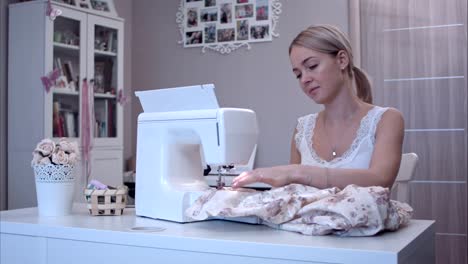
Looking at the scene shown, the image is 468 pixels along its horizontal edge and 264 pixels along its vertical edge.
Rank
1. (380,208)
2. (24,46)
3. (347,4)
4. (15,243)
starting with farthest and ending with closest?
1. (347,4)
2. (24,46)
3. (15,243)
4. (380,208)

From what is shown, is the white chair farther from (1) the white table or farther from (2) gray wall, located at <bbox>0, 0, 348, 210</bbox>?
(2) gray wall, located at <bbox>0, 0, 348, 210</bbox>

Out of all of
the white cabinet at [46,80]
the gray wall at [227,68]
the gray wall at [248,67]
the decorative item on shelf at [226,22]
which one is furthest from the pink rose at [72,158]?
the decorative item on shelf at [226,22]

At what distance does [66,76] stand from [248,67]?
1.34 m

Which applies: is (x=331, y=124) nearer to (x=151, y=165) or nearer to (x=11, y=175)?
(x=151, y=165)

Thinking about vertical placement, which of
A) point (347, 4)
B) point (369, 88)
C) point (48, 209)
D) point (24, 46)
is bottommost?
point (48, 209)

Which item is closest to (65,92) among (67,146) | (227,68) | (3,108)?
(3,108)

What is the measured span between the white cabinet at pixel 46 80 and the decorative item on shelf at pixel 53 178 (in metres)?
1.89

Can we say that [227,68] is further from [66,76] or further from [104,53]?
[66,76]

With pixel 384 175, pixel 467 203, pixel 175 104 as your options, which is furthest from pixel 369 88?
pixel 467 203

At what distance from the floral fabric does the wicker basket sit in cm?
29

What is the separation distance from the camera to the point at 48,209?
1502 mm

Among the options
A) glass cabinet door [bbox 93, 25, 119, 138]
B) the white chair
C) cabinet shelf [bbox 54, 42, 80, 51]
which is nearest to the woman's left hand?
the white chair

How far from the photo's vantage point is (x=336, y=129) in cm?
179

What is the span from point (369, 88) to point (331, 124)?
19 centimetres
